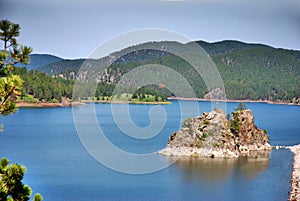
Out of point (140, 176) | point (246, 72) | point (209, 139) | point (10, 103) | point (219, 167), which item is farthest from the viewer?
point (246, 72)

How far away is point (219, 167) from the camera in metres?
28.0

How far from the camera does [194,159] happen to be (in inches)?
1191

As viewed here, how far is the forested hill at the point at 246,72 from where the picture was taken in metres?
136

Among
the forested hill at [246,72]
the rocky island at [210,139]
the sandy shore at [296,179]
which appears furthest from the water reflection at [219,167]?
the forested hill at [246,72]

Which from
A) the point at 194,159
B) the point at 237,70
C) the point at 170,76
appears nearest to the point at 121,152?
the point at 194,159

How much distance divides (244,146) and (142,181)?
11.4 m

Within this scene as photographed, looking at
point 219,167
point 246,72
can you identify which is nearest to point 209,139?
point 219,167

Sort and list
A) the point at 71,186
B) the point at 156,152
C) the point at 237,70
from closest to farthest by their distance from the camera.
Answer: the point at 71,186
the point at 156,152
the point at 237,70

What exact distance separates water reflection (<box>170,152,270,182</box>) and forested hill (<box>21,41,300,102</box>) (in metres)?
96.9

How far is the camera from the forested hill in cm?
13575

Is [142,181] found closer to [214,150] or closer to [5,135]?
[214,150]

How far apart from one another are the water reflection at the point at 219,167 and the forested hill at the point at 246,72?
9691 centimetres

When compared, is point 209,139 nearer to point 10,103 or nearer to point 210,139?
point 210,139

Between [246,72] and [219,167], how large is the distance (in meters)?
142
